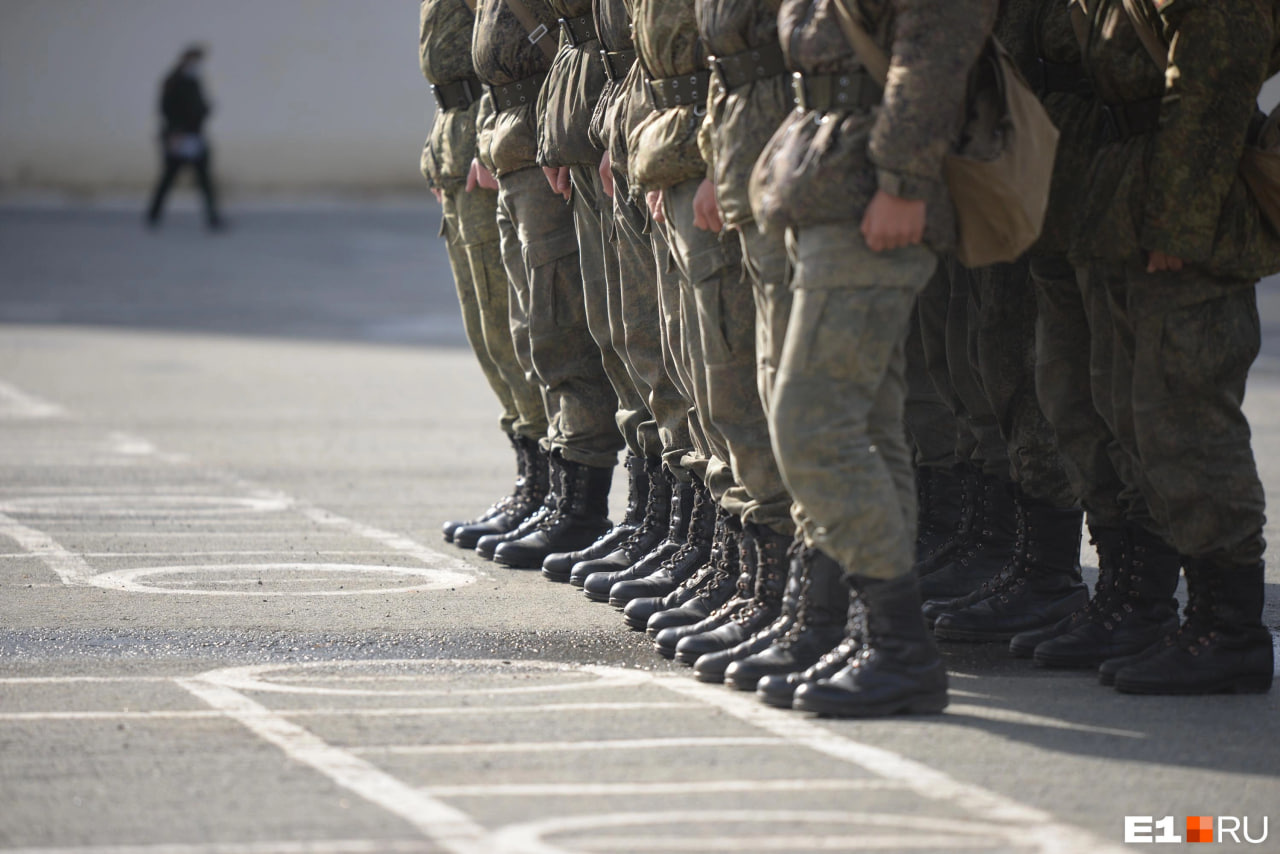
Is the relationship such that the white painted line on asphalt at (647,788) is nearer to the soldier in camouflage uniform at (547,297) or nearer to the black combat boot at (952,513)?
the black combat boot at (952,513)

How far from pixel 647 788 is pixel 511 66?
143 inches

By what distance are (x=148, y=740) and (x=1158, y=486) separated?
2520 millimetres

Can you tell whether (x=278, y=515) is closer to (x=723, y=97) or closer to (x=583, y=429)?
(x=583, y=429)

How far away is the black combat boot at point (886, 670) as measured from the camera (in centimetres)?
454

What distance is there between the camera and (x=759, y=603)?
17.1 ft

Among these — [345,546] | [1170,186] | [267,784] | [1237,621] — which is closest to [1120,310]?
[1170,186]

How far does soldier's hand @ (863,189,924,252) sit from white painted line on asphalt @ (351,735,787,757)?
115 centimetres

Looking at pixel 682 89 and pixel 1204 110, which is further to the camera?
pixel 682 89

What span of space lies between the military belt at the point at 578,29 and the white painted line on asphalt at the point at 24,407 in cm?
628

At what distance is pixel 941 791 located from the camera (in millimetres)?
3947

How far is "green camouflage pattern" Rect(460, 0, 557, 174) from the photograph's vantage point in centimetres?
688

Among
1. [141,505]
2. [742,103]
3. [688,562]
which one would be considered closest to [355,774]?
[742,103]

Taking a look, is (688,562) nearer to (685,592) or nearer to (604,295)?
(685,592)
